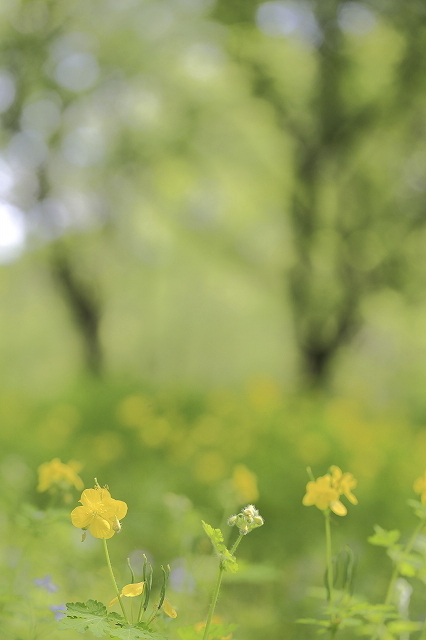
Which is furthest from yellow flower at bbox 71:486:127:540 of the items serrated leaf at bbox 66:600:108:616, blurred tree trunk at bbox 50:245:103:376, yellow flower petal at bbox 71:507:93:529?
blurred tree trunk at bbox 50:245:103:376

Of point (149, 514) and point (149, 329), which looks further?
point (149, 329)

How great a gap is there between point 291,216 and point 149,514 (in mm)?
5431

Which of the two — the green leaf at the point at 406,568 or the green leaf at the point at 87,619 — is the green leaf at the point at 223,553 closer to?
A: the green leaf at the point at 87,619

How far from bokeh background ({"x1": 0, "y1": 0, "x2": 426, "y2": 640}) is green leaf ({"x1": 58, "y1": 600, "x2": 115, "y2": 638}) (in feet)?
1.80

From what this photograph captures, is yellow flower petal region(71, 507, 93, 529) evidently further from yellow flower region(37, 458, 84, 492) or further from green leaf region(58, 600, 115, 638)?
yellow flower region(37, 458, 84, 492)

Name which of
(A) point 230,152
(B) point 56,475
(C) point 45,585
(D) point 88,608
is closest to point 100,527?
(D) point 88,608

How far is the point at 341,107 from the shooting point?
7430 millimetres

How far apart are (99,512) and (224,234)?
29.4ft

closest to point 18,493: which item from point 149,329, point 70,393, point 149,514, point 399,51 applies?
point 149,514

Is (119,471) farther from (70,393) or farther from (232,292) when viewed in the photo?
(232,292)

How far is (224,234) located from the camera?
983 centimetres

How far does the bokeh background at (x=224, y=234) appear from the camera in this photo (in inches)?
141

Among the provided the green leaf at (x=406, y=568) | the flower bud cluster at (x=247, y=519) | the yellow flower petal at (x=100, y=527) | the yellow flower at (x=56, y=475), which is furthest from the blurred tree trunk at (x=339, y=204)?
the yellow flower petal at (x=100, y=527)

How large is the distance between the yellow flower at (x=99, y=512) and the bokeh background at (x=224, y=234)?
581 millimetres
